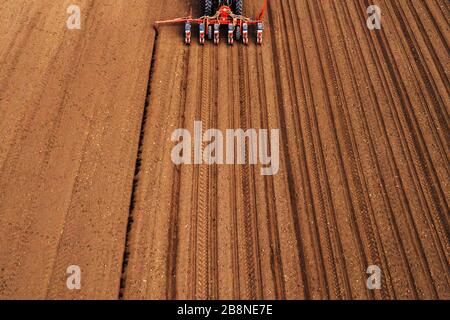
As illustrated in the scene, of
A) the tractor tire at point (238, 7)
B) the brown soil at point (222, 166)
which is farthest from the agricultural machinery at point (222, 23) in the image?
the brown soil at point (222, 166)

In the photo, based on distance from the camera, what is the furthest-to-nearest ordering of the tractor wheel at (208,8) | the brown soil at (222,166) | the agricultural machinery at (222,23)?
the tractor wheel at (208,8), the agricultural machinery at (222,23), the brown soil at (222,166)

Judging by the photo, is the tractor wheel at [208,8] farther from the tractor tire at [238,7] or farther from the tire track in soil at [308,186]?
the tire track in soil at [308,186]

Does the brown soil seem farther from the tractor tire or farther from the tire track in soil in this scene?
the tractor tire

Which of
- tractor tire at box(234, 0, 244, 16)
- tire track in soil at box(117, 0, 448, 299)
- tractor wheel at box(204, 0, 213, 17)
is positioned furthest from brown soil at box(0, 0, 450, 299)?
tractor wheel at box(204, 0, 213, 17)

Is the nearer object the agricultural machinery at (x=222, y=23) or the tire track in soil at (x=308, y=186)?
the tire track in soil at (x=308, y=186)

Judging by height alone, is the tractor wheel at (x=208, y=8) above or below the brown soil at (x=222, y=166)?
above

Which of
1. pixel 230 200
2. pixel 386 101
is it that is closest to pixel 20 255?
pixel 230 200

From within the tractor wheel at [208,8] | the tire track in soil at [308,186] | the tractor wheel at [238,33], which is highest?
the tractor wheel at [208,8]
